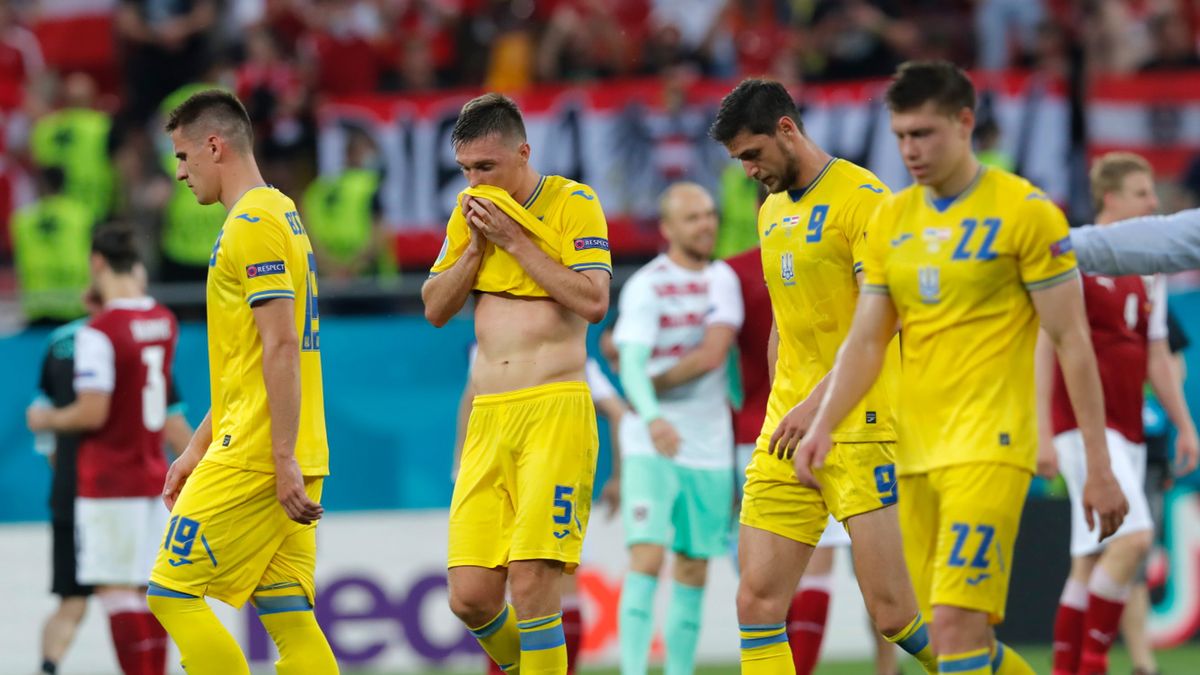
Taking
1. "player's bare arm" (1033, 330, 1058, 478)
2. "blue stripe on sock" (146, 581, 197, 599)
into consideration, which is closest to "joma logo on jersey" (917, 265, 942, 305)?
"blue stripe on sock" (146, 581, 197, 599)

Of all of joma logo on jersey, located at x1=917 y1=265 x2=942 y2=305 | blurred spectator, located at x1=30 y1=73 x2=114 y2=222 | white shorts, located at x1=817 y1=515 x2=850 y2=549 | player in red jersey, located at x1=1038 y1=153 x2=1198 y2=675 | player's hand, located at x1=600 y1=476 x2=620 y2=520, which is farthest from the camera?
blurred spectator, located at x1=30 y1=73 x2=114 y2=222

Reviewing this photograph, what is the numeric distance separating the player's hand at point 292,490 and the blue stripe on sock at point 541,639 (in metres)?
0.96

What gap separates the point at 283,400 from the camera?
6648 mm

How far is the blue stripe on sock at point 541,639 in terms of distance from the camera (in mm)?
6938

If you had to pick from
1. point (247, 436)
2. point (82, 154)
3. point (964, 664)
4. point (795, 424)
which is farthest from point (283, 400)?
point (82, 154)

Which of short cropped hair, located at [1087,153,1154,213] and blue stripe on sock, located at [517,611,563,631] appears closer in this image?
blue stripe on sock, located at [517,611,563,631]

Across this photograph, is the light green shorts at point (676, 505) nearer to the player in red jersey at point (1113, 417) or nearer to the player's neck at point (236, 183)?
the player in red jersey at point (1113, 417)

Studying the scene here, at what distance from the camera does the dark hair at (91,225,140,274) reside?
31.4ft

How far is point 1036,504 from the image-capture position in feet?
37.1

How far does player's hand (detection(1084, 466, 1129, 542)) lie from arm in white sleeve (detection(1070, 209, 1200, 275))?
1289 mm

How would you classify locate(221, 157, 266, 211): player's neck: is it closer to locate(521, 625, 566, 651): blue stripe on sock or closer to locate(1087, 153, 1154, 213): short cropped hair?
locate(521, 625, 566, 651): blue stripe on sock

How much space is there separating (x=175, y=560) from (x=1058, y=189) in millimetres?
9771

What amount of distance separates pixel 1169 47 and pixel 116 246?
9708 millimetres

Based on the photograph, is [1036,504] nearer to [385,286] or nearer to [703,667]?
[703,667]
